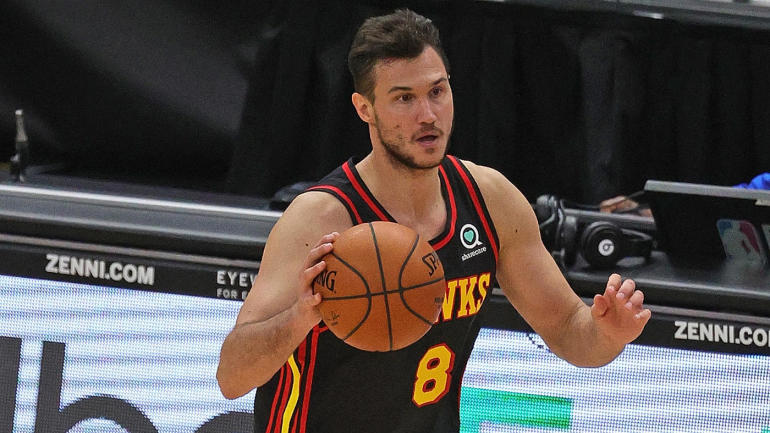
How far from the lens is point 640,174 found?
571 centimetres

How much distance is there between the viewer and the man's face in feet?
10.5

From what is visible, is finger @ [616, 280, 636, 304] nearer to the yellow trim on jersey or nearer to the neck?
the neck

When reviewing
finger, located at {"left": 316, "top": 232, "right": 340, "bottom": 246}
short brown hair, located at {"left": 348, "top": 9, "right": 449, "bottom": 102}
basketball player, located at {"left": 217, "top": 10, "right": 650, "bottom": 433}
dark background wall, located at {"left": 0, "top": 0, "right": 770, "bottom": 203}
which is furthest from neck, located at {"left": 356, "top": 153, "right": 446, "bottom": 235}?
dark background wall, located at {"left": 0, "top": 0, "right": 770, "bottom": 203}

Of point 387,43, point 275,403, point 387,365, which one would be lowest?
point 275,403

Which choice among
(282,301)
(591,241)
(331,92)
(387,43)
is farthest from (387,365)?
(331,92)

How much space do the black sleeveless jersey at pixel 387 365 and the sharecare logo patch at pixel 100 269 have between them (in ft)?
3.49

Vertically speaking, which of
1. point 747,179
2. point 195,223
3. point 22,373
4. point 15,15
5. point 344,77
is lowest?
point 22,373

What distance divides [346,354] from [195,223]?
1377 millimetres

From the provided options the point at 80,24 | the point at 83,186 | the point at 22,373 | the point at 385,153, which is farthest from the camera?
the point at 80,24

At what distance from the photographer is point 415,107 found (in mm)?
3189

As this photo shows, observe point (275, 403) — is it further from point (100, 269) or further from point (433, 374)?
point (100, 269)

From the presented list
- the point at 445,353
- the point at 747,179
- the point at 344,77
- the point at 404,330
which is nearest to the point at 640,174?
the point at 747,179

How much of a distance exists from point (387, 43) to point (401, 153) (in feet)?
0.94

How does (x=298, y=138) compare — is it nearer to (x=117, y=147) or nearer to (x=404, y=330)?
(x=117, y=147)
